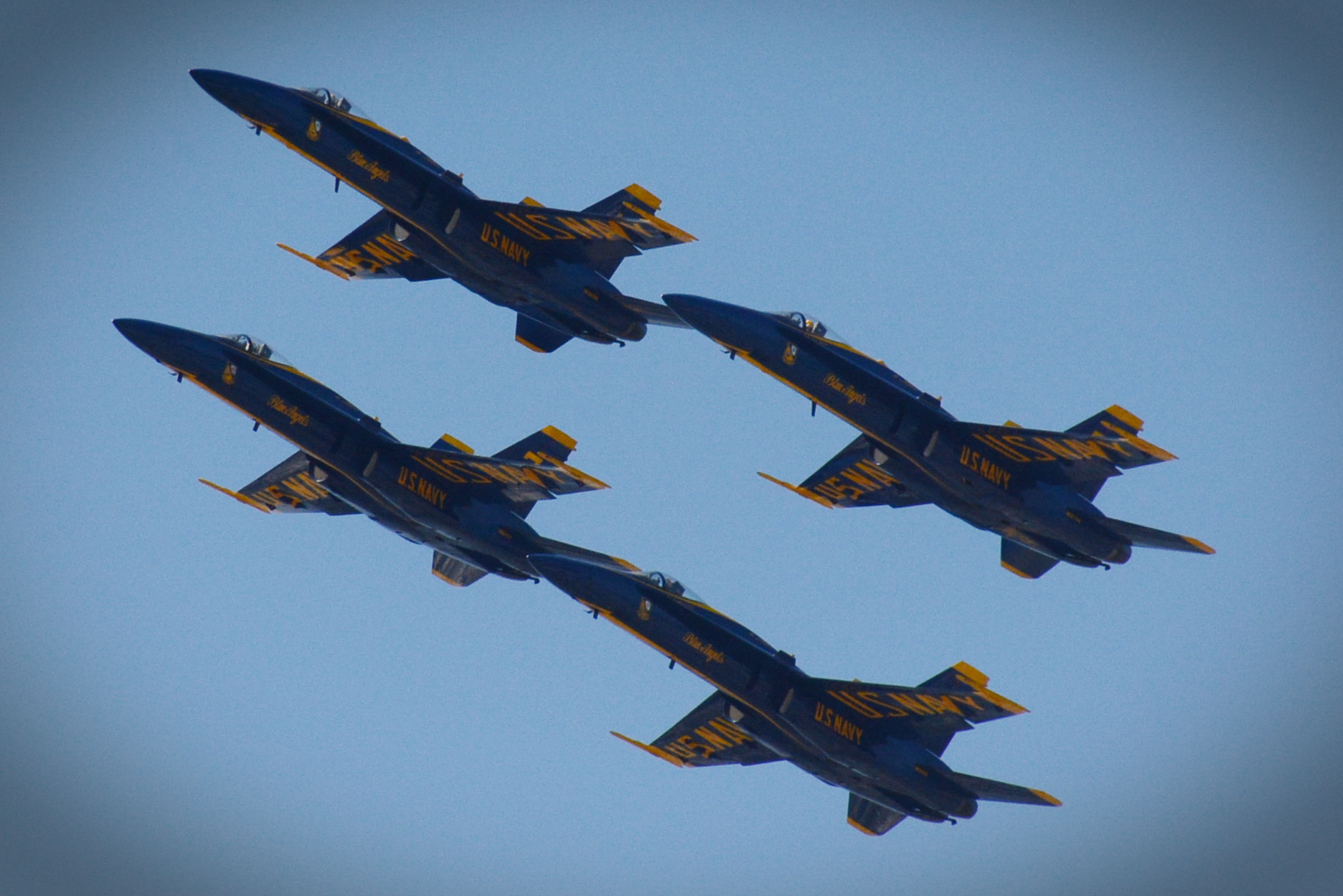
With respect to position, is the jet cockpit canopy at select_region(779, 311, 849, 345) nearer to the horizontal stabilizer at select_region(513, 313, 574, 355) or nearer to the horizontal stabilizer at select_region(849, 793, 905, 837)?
the horizontal stabilizer at select_region(513, 313, 574, 355)

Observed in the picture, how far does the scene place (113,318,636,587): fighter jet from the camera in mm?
28219

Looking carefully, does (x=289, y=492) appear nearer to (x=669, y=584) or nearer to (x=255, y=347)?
(x=255, y=347)

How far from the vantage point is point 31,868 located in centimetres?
5028

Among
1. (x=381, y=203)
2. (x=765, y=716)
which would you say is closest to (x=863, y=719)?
(x=765, y=716)

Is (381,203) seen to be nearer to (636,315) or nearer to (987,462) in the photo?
(636,315)

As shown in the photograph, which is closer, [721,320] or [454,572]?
[721,320]

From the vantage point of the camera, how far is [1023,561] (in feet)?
106

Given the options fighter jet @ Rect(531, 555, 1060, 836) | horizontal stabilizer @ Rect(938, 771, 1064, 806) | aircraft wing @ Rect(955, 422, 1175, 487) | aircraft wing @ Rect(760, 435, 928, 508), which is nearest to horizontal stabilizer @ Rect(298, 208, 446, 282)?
fighter jet @ Rect(531, 555, 1060, 836)

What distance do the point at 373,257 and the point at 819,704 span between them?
51.7ft

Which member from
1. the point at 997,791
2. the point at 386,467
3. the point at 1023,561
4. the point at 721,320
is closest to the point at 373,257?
the point at 386,467

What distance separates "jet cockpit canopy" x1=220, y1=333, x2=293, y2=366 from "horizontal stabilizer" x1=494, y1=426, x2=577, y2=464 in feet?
17.0

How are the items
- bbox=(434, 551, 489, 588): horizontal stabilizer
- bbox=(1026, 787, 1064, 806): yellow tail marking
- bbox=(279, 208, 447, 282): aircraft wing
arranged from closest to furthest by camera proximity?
bbox=(1026, 787, 1064, 806): yellow tail marking < bbox=(434, 551, 489, 588): horizontal stabilizer < bbox=(279, 208, 447, 282): aircraft wing

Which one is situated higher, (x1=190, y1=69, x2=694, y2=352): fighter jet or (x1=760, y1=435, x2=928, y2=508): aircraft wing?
(x1=190, y1=69, x2=694, y2=352): fighter jet

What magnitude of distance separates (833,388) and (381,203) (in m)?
10.6
